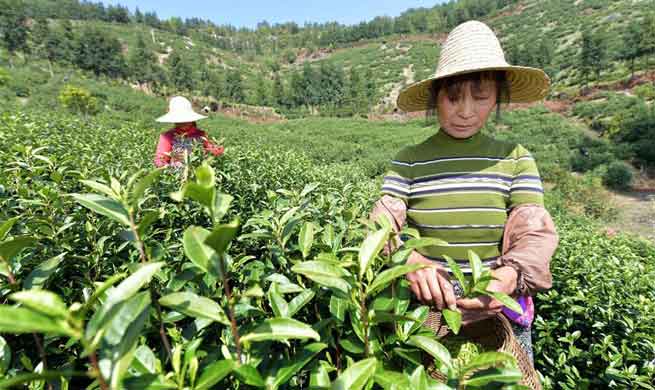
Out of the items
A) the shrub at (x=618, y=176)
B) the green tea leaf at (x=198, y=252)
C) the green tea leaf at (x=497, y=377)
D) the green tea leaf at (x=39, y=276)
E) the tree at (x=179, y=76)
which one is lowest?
the shrub at (x=618, y=176)

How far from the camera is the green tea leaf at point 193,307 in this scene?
1.88 ft

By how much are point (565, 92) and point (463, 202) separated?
1504 inches

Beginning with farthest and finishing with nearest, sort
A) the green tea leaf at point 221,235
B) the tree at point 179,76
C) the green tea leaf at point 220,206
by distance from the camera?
1. the tree at point 179,76
2. the green tea leaf at point 220,206
3. the green tea leaf at point 221,235

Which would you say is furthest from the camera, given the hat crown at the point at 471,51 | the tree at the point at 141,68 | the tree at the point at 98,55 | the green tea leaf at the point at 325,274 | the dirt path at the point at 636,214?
the tree at the point at 141,68

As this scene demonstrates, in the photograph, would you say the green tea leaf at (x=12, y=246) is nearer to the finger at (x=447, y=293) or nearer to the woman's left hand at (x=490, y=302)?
the finger at (x=447, y=293)

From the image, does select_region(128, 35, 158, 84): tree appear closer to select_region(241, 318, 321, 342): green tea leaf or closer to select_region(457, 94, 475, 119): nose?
select_region(457, 94, 475, 119): nose

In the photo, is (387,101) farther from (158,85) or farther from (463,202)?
(463,202)

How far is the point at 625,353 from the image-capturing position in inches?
75.4

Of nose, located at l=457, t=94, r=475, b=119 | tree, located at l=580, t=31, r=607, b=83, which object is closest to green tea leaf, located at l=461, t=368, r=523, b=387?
nose, located at l=457, t=94, r=475, b=119

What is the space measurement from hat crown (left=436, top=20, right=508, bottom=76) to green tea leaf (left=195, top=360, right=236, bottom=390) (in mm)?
1290

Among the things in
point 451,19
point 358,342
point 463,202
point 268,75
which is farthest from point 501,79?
point 451,19

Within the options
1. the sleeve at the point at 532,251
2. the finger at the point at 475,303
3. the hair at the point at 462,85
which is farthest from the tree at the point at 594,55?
the finger at the point at 475,303

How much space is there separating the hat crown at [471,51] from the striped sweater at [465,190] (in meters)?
0.32

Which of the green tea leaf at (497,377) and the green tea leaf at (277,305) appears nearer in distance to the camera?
the green tea leaf at (497,377)
